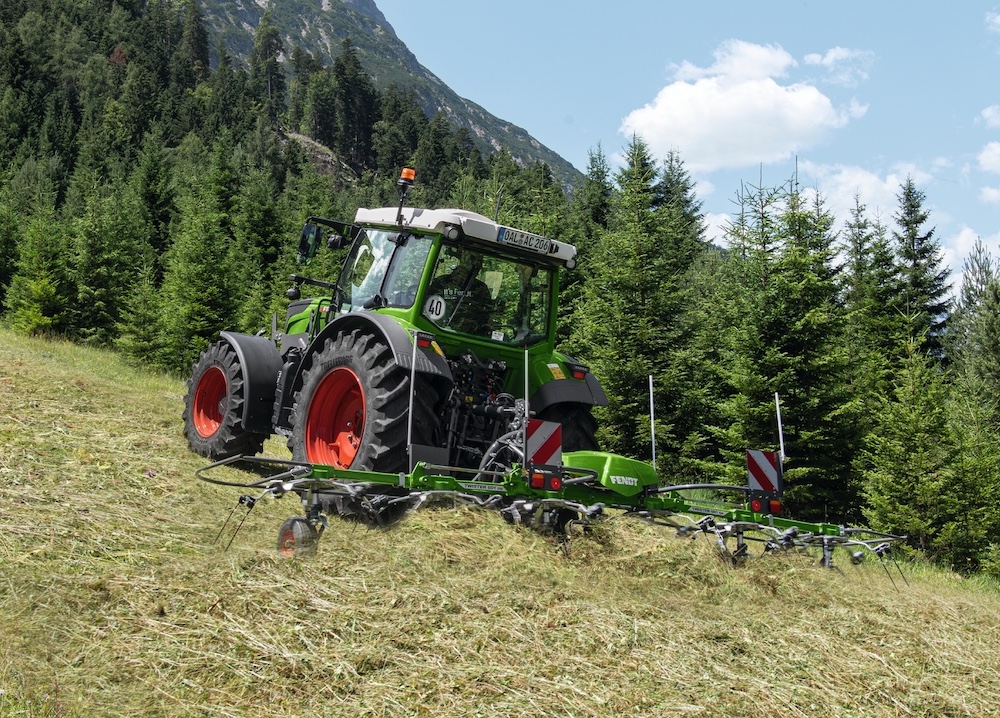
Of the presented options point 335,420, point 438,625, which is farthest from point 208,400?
point 438,625

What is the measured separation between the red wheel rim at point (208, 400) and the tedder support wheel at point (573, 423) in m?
3.84

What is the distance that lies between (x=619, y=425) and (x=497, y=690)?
12.9 meters

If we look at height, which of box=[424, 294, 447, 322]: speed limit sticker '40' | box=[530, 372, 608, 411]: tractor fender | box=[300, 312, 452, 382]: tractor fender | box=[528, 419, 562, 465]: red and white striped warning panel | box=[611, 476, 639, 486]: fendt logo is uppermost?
box=[424, 294, 447, 322]: speed limit sticker '40'

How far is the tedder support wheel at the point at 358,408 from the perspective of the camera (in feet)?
20.0

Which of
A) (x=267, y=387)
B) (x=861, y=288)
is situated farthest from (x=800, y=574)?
(x=861, y=288)

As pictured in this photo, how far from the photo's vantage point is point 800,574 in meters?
6.00

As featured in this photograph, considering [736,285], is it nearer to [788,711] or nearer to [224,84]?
[788,711]

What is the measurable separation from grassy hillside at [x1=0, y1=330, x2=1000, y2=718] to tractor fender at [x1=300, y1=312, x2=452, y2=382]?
1.22m

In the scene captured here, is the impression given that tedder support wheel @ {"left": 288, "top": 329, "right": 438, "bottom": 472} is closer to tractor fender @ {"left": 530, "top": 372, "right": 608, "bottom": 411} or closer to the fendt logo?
tractor fender @ {"left": 530, "top": 372, "right": 608, "bottom": 411}

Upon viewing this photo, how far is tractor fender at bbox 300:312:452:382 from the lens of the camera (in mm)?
6180

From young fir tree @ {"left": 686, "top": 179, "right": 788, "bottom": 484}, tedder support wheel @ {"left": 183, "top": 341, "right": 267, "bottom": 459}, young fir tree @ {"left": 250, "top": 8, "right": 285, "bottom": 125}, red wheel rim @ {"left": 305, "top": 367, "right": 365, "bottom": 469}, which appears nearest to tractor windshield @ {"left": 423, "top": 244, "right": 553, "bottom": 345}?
red wheel rim @ {"left": 305, "top": 367, "right": 365, "bottom": 469}

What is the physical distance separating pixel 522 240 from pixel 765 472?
280 centimetres

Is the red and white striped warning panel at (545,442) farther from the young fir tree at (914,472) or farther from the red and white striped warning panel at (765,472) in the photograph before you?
the young fir tree at (914,472)

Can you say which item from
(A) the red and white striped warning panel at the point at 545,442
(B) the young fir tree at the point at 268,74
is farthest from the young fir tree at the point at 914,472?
(B) the young fir tree at the point at 268,74
